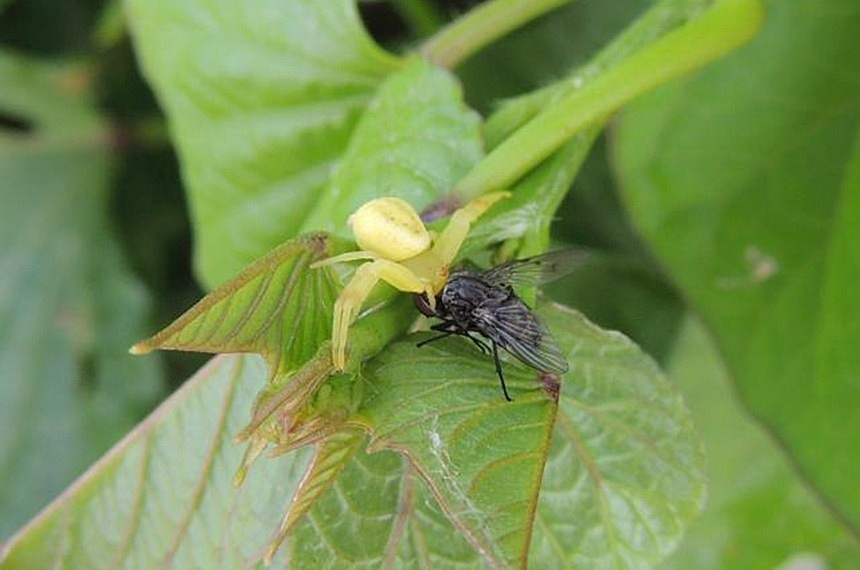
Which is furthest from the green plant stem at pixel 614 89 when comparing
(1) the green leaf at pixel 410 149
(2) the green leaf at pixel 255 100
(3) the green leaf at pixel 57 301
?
(3) the green leaf at pixel 57 301

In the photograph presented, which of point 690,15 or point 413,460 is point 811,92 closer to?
point 690,15

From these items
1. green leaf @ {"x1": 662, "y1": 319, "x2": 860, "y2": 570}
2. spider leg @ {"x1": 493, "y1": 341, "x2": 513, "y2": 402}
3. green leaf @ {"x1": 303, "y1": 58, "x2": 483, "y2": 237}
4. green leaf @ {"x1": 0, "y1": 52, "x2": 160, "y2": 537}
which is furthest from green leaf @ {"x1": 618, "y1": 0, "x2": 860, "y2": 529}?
green leaf @ {"x1": 0, "y1": 52, "x2": 160, "y2": 537}

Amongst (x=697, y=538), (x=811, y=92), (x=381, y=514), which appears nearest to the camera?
(x=381, y=514)

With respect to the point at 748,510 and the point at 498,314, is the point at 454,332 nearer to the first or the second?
the point at 498,314

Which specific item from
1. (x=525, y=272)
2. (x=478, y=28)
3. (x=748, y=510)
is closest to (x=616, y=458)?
(x=525, y=272)

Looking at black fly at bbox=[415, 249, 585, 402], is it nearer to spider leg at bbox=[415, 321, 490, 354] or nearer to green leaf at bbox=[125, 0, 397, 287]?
spider leg at bbox=[415, 321, 490, 354]

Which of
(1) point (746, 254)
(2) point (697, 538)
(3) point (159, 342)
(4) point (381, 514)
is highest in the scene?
(3) point (159, 342)

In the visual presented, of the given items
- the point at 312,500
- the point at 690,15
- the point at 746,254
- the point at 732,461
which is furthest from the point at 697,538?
the point at 312,500
